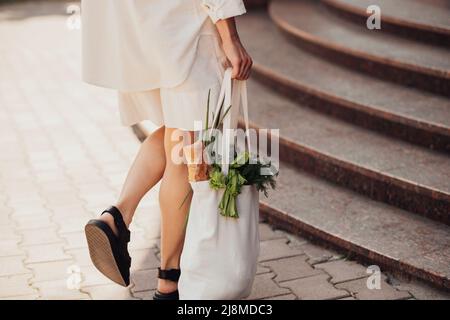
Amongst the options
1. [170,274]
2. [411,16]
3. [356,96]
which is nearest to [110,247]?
[170,274]

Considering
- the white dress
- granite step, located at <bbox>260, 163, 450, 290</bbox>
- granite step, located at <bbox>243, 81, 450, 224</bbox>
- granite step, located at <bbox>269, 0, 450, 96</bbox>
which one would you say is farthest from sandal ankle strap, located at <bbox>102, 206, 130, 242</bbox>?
granite step, located at <bbox>269, 0, 450, 96</bbox>

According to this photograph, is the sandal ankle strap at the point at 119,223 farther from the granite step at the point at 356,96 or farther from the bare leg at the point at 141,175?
the granite step at the point at 356,96

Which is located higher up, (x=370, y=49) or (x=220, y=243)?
(x=370, y=49)

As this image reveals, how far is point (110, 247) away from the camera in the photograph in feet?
10.9

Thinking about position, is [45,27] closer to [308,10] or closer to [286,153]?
[308,10]

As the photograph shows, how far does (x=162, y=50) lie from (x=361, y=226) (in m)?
1.54

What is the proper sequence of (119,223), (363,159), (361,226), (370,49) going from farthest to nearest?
(370,49) < (363,159) < (361,226) < (119,223)

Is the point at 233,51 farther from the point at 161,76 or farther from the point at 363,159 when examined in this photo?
the point at 363,159

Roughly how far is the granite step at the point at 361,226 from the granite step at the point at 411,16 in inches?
61.3

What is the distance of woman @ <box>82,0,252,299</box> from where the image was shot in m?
3.11

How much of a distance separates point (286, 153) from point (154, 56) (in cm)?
193

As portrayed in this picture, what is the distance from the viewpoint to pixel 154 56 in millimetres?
3162

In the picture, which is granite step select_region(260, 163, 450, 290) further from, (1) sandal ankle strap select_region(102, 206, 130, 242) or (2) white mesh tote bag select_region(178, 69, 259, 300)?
(1) sandal ankle strap select_region(102, 206, 130, 242)
